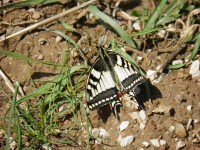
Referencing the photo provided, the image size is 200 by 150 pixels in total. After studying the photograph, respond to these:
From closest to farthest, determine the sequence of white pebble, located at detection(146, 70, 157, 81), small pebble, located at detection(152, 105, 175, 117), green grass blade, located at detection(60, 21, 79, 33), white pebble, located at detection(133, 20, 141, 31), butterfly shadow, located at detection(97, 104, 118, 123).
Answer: small pebble, located at detection(152, 105, 175, 117)
butterfly shadow, located at detection(97, 104, 118, 123)
white pebble, located at detection(146, 70, 157, 81)
green grass blade, located at detection(60, 21, 79, 33)
white pebble, located at detection(133, 20, 141, 31)

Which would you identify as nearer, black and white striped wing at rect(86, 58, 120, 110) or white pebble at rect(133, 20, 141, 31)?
black and white striped wing at rect(86, 58, 120, 110)

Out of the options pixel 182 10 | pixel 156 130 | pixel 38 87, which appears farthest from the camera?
pixel 182 10

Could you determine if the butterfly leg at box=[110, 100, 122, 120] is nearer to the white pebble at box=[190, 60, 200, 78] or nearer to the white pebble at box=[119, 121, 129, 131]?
the white pebble at box=[119, 121, 129, 131]

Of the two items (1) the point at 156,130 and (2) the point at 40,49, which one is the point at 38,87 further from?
(1) the point at 156,130

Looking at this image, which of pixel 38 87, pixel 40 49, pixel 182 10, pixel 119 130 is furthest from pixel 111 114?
pixel 182 10

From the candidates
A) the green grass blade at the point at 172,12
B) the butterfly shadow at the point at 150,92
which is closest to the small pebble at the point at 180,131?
the butterfly shadow at the point at 150,92


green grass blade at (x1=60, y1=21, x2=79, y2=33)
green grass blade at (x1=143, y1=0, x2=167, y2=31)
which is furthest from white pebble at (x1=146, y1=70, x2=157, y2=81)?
green grass blade at (x1=60, y1=21, x2=79, y2=33)
